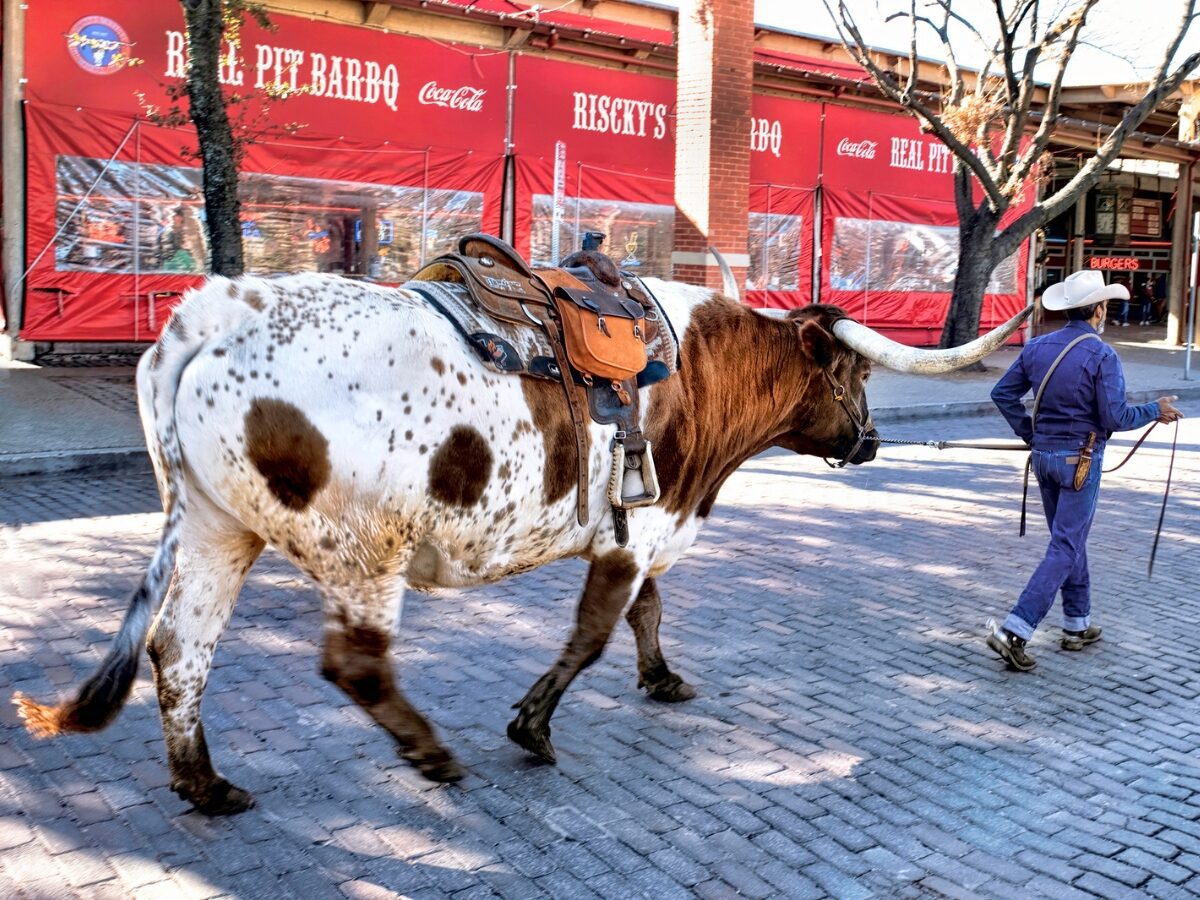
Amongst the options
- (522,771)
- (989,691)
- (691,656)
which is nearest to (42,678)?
(522,771)

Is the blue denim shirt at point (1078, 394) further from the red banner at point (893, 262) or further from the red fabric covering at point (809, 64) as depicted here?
the red banner at point (893, 262)

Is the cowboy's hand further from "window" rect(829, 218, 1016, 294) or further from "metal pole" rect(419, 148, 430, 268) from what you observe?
"window" rect(829, 218, 1016, 294)

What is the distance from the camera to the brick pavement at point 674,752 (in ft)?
11.6

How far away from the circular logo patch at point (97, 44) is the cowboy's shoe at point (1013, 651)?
1247 centimetres

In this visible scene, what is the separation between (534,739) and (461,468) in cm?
114

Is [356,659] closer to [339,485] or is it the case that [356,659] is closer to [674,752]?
[339,485]

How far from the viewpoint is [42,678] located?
16.0 feet

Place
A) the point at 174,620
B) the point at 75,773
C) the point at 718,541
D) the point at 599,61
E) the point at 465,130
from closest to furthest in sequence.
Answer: the point at 174,620
the point at 75,773
the point at 718,541
the point at 465,130
the point at 599,61

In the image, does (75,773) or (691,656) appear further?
(691,656)

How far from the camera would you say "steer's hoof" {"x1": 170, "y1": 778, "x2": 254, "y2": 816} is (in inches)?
146

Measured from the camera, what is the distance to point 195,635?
366 cm

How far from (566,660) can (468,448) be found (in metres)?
1.01

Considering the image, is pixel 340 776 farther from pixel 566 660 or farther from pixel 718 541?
pixel 718 541

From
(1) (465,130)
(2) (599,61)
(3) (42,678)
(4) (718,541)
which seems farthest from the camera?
(2) (599,61)
